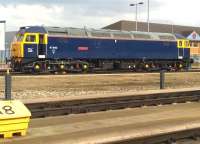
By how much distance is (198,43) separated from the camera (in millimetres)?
93375

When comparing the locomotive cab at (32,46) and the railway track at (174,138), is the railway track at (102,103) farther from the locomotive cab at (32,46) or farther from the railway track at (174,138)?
the locomotive cab at (32,46)

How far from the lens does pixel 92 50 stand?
130ft

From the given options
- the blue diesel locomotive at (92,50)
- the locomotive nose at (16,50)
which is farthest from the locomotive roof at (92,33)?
the locomotive nose at (16,50)

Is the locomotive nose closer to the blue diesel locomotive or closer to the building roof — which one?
the blue diesel locomotive

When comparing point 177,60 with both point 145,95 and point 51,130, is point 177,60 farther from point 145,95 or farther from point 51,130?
point 51,130

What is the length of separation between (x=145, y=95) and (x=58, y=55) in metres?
18.6

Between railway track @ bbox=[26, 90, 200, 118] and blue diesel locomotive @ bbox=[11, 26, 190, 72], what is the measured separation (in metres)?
17.7

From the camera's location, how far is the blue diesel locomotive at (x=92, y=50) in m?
36.6

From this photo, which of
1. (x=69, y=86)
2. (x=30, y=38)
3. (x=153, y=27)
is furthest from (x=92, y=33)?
(x=153, y=27)

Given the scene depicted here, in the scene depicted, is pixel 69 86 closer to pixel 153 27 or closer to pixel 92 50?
pixel 92 50

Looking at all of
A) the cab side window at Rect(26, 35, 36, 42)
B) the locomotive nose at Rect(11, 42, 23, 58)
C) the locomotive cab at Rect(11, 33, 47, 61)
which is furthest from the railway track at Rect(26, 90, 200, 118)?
the locomotive nose at Rect(11, 42, 23, 58)

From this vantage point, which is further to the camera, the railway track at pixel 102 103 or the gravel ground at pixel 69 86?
the gravel ground at pixel 69 86

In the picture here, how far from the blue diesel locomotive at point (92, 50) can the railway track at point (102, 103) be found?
696 inches

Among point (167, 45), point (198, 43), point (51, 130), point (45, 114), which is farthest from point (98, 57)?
point (198, 43)
